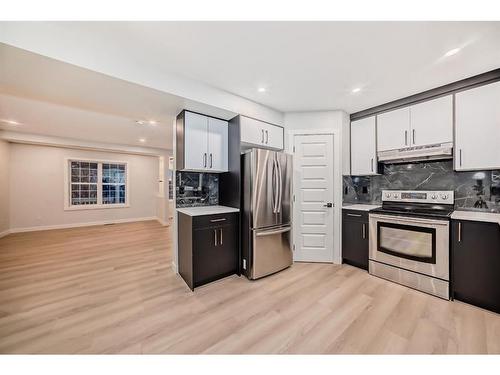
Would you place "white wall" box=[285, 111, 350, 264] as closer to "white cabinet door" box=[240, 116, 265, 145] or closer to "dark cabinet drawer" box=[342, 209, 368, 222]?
"dark cabinet drawer" box=[342, 209, 368, 222]

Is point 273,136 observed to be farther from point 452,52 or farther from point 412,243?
point 412,243

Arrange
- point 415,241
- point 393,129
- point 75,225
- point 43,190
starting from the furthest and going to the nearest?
point 75,225 → point 43,190 → point 393,129 → point 415,241

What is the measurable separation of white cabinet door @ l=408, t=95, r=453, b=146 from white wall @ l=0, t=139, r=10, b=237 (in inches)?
333

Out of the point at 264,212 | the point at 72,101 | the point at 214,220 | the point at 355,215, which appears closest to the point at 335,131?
the point at 355,215

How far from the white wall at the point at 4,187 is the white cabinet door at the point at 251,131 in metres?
6.15

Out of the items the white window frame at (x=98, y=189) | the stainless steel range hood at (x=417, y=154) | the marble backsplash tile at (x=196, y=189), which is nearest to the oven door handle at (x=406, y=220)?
the stainless steel range hood at (x=417, y=154)

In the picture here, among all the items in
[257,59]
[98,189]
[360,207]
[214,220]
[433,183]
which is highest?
[257,59]

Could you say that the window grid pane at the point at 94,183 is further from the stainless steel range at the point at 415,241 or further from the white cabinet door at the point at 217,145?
the stainless steel range at the point at 415,241

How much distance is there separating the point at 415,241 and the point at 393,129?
159cm

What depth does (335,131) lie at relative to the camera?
3285 millimetres

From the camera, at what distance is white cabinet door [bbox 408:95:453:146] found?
2.48m

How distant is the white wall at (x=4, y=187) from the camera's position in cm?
483
